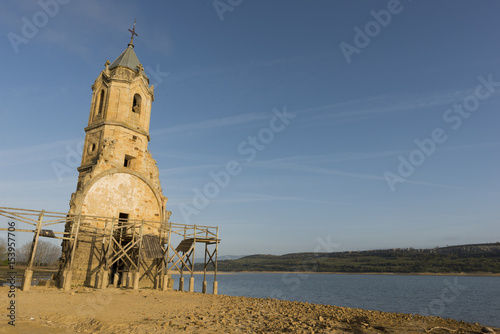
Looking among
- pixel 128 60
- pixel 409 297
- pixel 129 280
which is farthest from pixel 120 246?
pixel 409 297

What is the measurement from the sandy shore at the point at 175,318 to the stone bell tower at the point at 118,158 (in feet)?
21.4

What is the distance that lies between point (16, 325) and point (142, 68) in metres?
22.0

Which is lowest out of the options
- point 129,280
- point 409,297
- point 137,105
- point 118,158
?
point 409,297

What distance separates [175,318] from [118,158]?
15.0 metres

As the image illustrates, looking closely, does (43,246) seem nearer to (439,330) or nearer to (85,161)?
(85,161)

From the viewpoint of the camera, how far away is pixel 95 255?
20.8 meters

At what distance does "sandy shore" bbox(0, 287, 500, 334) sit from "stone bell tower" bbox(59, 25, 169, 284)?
6535mm

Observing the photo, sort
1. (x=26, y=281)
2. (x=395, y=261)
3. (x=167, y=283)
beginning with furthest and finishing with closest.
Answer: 1. (x=395, y=261)
2. (x=167, y=283)
3. (x=26, y=281)

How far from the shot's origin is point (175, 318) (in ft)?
38.9

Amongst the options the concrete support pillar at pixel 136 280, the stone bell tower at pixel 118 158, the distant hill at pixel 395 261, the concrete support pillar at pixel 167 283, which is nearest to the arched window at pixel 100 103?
the stone bell tower at pixel 118 158

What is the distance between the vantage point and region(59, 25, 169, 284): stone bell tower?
69.6 ft

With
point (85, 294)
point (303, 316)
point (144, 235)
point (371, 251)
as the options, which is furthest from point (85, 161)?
point (371, 251)

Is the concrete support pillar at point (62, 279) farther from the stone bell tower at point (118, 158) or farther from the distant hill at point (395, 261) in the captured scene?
the distant hill at point (395, 261)

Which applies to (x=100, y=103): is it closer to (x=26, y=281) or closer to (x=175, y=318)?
(x=26, y=281)
